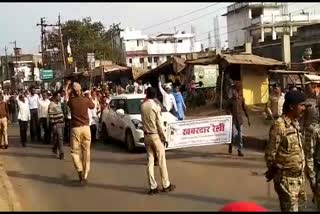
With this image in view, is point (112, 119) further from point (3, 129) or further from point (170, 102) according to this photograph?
point (3, 129)

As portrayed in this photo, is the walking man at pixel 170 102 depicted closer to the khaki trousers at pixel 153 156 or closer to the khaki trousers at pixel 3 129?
the khaki trousers at pixel 3 129

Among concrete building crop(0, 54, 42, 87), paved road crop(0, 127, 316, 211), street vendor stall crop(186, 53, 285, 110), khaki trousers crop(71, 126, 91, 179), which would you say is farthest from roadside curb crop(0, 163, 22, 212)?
concrete building crop(0, 54, 42, 87)

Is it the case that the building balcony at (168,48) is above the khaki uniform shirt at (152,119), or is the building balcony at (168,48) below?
above

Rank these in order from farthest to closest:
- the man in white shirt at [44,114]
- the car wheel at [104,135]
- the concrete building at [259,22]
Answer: the concrete building at [259,22]
the man in white shirt at [44,114]
the car wheel at [104,135]

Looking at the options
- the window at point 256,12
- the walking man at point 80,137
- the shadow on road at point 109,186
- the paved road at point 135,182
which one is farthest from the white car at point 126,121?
the window at point 256,12

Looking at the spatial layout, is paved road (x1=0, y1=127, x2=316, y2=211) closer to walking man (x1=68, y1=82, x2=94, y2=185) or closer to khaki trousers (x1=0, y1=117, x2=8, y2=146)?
walking man (x1=68, y1=82, x2=94, y2=185)

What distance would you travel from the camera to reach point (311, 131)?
7.58 meters

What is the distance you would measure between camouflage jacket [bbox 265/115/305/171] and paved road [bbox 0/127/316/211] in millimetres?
2159

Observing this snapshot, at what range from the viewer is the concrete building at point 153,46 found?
86625mm

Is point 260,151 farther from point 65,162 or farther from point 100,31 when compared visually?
point 100,31

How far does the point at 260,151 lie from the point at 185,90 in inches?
647

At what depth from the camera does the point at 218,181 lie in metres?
9.55

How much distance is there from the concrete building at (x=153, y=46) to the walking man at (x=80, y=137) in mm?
68341

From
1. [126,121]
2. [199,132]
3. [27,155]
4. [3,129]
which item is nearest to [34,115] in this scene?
[3,129]
